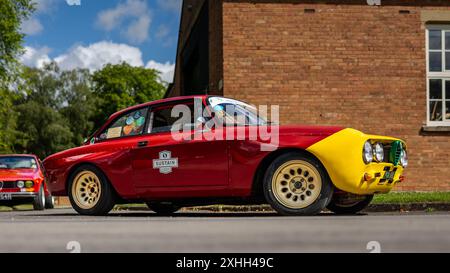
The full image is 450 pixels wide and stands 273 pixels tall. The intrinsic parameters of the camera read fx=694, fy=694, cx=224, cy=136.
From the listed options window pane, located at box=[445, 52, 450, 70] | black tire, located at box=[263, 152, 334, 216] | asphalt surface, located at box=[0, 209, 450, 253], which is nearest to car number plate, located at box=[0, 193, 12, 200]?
black tire, located at box=[263, 152, 334, 216]

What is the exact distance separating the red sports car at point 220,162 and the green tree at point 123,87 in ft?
184

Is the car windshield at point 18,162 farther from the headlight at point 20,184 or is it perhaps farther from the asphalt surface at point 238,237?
the asphalt surface at point 238,237

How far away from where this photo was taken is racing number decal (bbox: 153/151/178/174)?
8141mm

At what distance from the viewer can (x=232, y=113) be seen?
8258 mm

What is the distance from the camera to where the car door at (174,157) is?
784 cm

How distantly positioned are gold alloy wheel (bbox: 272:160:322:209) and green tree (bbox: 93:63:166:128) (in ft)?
190

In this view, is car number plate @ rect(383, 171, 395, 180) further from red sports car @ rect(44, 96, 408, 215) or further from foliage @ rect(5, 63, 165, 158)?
foliage @ rect(5, 63, 165, 158)

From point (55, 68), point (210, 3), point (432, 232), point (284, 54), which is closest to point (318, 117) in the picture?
point (284, 54)

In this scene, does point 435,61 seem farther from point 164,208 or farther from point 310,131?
point 310,131

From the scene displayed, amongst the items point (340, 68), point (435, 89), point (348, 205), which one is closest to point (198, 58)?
point (340, 68)

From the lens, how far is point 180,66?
1108 inches

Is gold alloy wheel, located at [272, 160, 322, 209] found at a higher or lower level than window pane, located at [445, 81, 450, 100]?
lower

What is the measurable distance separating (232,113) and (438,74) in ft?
30.8

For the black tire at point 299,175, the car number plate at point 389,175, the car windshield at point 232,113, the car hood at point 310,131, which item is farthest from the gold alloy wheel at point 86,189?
the car number plate at point 389,175
